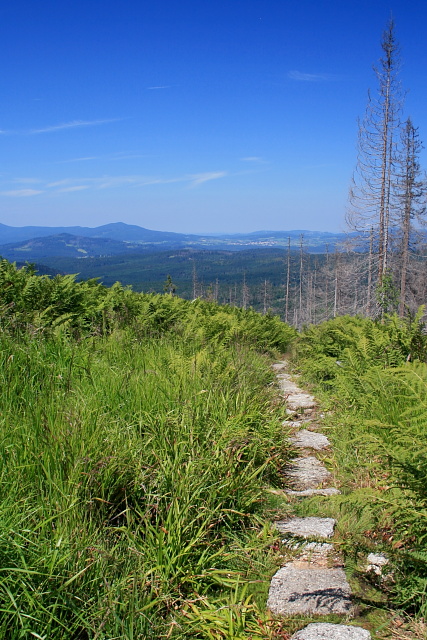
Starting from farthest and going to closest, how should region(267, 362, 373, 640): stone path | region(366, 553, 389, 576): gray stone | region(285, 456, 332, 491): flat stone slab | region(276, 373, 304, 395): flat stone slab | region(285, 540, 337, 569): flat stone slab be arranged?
region(276, 373, 304, 395): flat stone slab
region(285, 456, 332, 491): flat stone slab
region(285, 540, 337, 569): flat stone slab
region(366, 553, 389, 576): gray stone
region(267, 362, 373, 640): stone path

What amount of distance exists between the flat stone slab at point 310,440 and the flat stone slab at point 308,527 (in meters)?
1.14

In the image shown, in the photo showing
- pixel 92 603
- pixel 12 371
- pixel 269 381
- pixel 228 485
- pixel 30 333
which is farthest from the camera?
pixel 269 381

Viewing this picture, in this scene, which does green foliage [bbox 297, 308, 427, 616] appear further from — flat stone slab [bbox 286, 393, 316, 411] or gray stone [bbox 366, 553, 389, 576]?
flat stone slab [bbox 286, 393, 316, 411]

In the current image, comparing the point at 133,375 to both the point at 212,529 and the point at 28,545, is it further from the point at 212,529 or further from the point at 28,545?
the point at 28,545

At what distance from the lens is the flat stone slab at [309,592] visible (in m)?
1.89

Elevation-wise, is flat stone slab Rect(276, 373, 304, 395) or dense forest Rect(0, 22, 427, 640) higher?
dense forest Rect(0, 22, 427, 640)

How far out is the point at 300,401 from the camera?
16.7 feet

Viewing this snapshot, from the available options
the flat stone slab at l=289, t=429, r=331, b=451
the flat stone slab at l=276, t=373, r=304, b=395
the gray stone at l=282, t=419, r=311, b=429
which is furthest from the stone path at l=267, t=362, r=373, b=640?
the flat stone slab at l=276, t=373, r=304, b=395

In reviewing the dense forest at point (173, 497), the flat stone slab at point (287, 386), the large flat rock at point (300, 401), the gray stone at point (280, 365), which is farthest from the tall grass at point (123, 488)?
the gray stone at point (280, 365)

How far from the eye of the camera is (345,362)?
186 inches

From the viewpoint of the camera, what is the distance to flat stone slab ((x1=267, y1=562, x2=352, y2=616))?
6.19 feet

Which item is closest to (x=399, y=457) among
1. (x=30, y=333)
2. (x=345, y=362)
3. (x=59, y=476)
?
(x=59, y=476)

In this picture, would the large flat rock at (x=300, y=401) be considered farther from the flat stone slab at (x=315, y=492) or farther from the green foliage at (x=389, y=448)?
the flat stone slab at (x=315, y=492)

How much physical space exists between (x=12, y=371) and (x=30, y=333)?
0.85m
